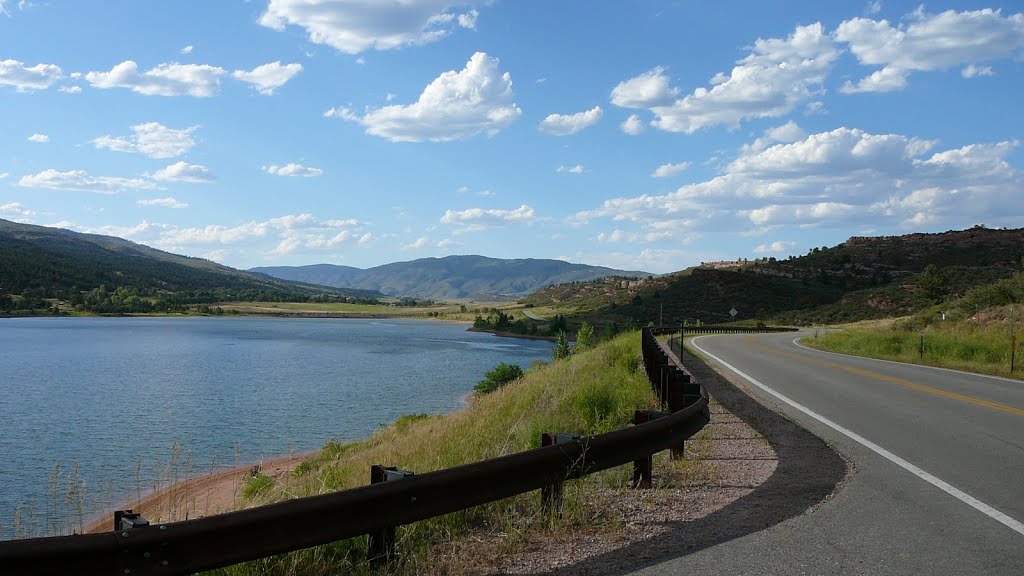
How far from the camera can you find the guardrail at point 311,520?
3.51m

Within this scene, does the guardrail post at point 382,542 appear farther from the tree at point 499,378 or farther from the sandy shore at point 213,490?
the tree at point 499,378

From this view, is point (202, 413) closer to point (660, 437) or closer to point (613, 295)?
point (660, 437)

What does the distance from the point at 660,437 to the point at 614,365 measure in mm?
11148

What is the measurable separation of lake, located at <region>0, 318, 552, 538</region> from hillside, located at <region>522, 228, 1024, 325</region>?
32324mm

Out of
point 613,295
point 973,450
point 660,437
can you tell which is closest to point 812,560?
point 660,437

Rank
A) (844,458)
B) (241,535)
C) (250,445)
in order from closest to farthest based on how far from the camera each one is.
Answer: (241,535), (844,458), (250,445)

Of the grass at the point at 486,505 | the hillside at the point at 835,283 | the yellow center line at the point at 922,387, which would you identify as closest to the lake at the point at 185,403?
the grass at the point at 486,505

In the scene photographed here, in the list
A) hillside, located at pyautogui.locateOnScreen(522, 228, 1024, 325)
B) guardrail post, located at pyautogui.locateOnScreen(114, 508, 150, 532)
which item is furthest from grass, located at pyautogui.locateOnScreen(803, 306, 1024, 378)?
hillside, located at pyautogui.locateOnScreen(522, 228, 1024, 325)

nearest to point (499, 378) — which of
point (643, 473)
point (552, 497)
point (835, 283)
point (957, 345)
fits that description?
point (957, 345)

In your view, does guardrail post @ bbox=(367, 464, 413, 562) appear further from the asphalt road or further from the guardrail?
the asphalt road

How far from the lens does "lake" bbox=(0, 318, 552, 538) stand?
2366cm

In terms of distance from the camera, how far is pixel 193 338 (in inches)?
3900

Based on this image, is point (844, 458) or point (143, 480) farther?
point (143, 480)

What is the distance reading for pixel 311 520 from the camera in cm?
439
